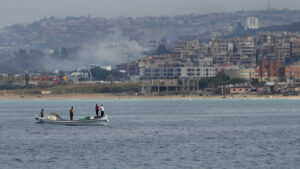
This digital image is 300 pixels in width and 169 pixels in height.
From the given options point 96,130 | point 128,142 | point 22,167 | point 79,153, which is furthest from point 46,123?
point 22,167

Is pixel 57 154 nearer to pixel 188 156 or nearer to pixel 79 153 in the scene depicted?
pixel 79 153

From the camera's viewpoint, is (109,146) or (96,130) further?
(96,130)

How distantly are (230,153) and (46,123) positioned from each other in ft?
127

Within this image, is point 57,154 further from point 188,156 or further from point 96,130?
point 96,130

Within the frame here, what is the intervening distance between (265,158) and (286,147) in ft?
21.5

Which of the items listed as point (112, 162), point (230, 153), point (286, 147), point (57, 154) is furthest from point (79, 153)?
point (286, 147)

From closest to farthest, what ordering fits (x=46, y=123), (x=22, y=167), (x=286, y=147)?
(x=22, y=167)
(x=286, y=147)
(x=46, y=123)

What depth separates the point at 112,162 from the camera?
58438 mm

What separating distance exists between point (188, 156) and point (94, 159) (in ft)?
20.9

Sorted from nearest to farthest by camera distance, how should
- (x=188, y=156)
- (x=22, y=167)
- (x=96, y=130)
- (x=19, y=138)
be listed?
1. (x=22, y=167)
2. (x=188, y=156)
3. (x=19, y=138)
4. (x=96, y=130)

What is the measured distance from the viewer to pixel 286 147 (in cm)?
6538

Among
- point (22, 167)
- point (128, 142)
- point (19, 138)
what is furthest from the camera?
point (19, 138)

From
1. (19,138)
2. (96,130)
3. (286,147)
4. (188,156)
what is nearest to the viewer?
(188,156)

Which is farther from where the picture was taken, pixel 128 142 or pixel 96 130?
pixel 96 130
